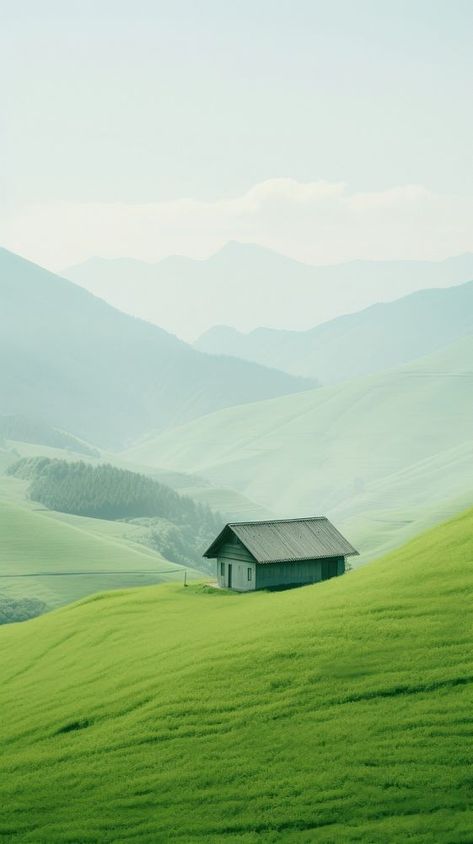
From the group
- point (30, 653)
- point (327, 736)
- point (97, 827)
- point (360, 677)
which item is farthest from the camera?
point (30, 653)

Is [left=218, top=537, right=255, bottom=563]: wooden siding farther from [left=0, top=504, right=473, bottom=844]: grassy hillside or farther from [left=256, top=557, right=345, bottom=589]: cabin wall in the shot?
[left=0, top=504, right=473, bottom=844]: grassy hillside

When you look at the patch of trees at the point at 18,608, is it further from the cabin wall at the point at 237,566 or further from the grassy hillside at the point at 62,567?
the cabin wall at the point at 237,566

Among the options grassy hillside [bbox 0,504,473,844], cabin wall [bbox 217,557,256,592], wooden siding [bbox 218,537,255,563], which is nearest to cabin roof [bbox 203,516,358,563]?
wooden siding [bbox 218,537,255,563]

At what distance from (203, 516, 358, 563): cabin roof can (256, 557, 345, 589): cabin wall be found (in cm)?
52

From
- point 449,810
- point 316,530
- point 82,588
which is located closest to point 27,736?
point 449,810

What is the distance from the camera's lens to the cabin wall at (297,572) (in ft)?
196

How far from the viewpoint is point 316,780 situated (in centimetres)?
3209

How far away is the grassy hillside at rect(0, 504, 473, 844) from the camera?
30.9 meters

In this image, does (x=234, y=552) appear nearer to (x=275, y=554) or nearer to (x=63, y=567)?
(x=275, y=554)

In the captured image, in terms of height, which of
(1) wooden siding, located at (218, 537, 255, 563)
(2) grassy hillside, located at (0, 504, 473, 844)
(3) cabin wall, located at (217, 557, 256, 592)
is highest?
(1) wooden siding, located at (218, 537, 255, 563)

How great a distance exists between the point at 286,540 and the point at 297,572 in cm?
210

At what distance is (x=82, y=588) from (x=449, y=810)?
14755 cm

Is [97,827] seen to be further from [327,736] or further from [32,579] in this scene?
[32,579]

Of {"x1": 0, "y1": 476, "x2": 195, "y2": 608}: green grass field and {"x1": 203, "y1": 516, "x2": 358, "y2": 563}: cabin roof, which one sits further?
{"x1": 0, "y1": 476, "x2": 195, "y2": 608}: green grass field
